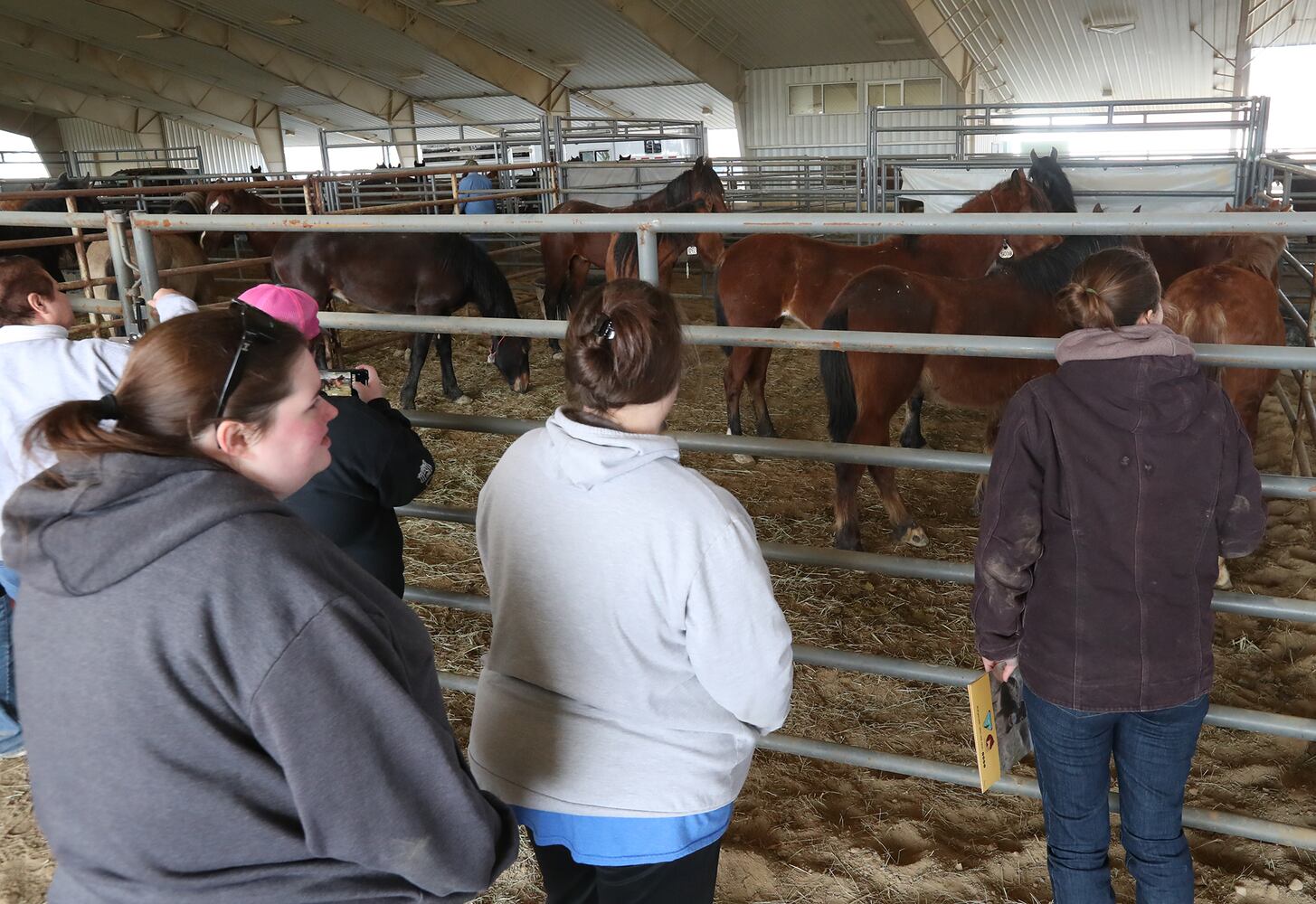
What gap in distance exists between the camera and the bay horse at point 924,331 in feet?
12.9

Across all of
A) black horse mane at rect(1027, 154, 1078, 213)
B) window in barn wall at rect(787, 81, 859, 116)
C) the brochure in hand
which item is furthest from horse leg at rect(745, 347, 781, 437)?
window in barn wall at rect(787, 81, 859, 116)

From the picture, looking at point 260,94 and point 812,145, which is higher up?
point 260,94

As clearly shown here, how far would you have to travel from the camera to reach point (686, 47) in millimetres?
18047

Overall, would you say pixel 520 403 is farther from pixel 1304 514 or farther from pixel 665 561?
pixel 665 561

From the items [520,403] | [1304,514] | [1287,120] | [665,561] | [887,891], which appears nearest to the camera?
[665,561]

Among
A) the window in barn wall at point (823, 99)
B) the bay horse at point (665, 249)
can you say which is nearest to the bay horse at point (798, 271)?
the bay horse at point (665, 249)

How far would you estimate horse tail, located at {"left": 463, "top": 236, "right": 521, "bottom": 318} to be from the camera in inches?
282

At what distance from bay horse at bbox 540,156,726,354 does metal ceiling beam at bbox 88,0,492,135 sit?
47.6ft

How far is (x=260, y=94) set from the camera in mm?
25000

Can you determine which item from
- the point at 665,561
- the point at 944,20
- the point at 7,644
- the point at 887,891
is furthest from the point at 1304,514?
the point at 944,20

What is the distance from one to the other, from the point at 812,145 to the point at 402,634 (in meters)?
20.7

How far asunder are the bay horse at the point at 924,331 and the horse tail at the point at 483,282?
12.1 ft

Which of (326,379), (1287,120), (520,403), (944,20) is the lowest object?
(520,403)

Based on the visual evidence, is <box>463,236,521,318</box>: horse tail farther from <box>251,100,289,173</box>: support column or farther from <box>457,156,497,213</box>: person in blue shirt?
<box>251,100,289,173</box>: support column
